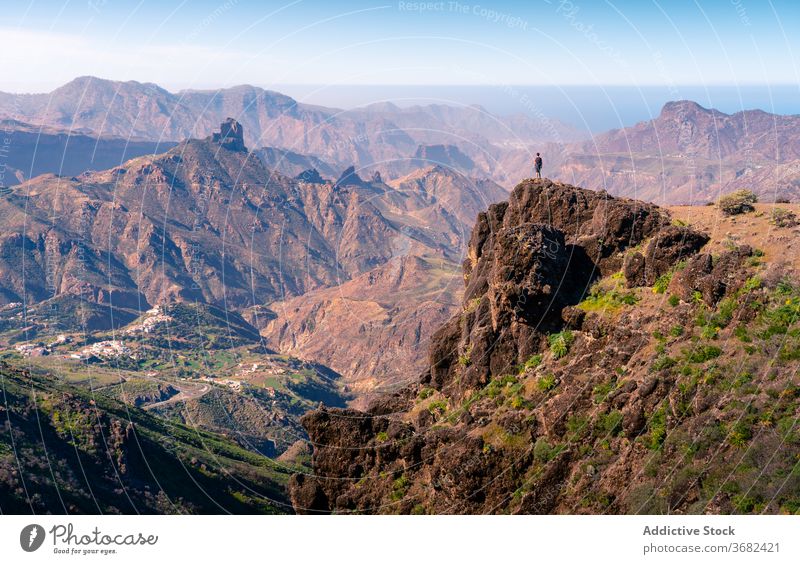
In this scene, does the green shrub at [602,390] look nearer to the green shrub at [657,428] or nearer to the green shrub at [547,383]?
the green shrub at [547,383]

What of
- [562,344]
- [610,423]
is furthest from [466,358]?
[610,423]

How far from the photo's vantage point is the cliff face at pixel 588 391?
4306 cm

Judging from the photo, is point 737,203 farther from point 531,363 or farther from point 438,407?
point 438,407

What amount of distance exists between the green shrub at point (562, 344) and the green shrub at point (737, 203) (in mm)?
18305

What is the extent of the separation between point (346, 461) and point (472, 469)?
12.8 m

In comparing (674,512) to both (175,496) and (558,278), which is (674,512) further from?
(175,496)

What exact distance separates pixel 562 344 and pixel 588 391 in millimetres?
6116

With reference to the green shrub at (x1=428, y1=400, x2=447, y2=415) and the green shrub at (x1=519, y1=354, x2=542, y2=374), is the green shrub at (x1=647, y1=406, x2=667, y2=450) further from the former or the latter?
the green shrub at (x1=428, y1=400, x2=447, y2=415)

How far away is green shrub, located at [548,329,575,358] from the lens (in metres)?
57.3

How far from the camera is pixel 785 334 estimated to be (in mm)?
46219

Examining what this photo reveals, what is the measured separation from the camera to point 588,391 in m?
52.0

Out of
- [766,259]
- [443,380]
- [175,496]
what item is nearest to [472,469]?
[443,380]

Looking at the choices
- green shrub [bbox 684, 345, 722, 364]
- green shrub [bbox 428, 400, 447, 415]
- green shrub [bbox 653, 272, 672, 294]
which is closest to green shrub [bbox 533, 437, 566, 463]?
green shrub [bbox 684, 345, 722, 364]

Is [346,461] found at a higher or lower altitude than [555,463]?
lower
